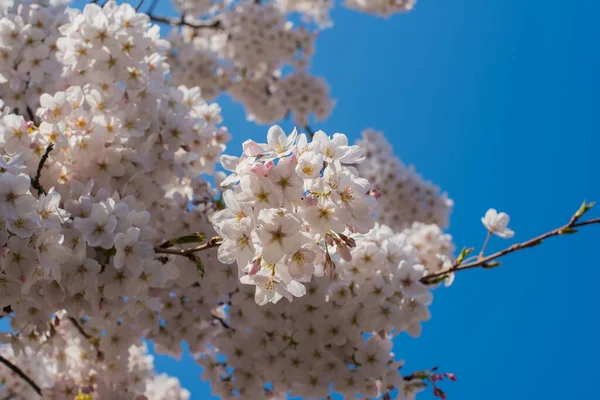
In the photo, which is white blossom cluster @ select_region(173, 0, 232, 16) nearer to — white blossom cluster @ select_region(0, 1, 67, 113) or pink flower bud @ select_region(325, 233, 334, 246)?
white blossom cluster @ select_region(0, 1, 67, 113)

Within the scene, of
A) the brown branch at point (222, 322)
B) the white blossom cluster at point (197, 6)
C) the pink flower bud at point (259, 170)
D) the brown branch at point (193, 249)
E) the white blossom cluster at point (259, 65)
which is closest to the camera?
the pink flower bud at point (259, 170)

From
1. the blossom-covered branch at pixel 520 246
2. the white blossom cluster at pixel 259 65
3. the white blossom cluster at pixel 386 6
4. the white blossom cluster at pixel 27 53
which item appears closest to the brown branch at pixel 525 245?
the blossom-covered branch at pixel 520 246

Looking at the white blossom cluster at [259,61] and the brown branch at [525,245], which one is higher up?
the white blossom cluster at [259,61]

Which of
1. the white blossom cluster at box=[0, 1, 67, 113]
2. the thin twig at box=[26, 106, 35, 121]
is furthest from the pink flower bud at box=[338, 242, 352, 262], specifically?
the thin twig at box=[26, 106, 35, 121]

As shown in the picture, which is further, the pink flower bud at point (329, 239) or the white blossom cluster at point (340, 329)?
the white blossom cluster at point (340, 329)

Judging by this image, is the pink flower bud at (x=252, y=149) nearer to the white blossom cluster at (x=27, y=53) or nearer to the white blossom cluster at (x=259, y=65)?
the white blossom cluster at (x=27, y=53)

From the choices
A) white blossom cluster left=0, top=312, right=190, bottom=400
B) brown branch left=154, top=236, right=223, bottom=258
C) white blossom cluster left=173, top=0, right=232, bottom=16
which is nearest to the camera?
brown branch left=154, top=236, right=223, bottom=258
